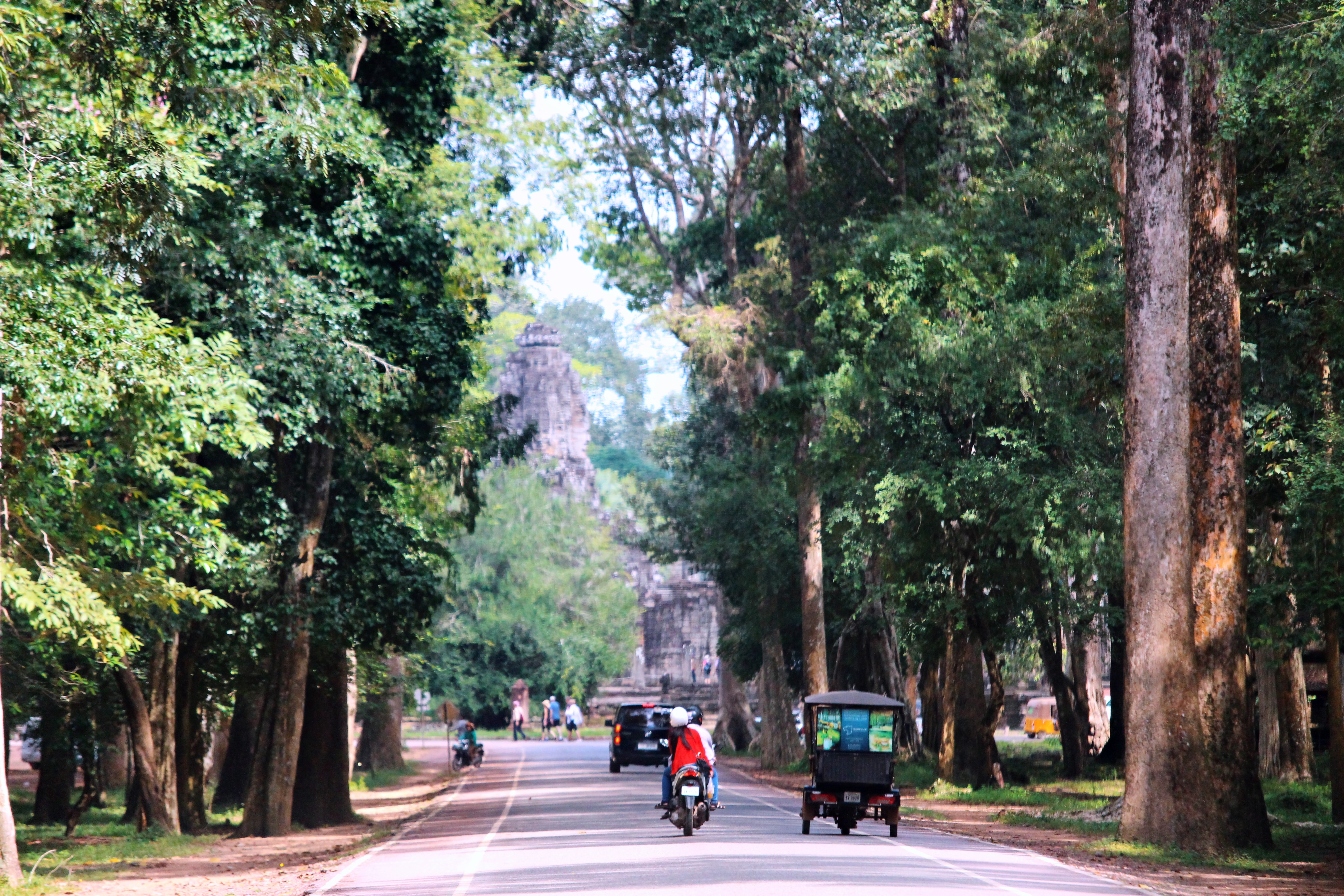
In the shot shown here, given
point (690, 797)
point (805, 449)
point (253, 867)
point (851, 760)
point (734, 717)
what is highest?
point (805, 449)

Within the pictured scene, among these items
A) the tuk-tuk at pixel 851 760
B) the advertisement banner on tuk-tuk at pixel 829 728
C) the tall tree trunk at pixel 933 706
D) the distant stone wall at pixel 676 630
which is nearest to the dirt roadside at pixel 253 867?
the tuk-tuk at pixel 851 760

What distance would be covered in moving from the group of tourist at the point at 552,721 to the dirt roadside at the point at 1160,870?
4337 cm

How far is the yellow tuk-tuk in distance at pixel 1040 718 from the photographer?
58.2m

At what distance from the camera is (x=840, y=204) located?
3369cm

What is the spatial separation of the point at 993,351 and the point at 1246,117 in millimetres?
7761

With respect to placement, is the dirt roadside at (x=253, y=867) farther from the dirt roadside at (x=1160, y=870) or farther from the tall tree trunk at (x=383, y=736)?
the tall tree trunk at (x=383, y=736)

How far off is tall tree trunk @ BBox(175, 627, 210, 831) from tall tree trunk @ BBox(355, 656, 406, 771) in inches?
703

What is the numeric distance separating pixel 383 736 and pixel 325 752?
20.6 meters

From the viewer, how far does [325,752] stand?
2694 centimetres

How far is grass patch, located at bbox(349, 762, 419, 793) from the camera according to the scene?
3962 centimetres

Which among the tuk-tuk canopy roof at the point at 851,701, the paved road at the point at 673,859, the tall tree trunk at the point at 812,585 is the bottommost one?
the paved road at the point at 673,859

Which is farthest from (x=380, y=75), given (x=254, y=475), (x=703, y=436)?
(x=703, y=436)

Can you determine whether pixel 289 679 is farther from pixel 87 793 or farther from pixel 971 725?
pixel 971 725

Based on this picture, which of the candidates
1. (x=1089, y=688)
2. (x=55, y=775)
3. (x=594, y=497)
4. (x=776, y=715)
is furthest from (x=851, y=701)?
(x=594, y=497)
